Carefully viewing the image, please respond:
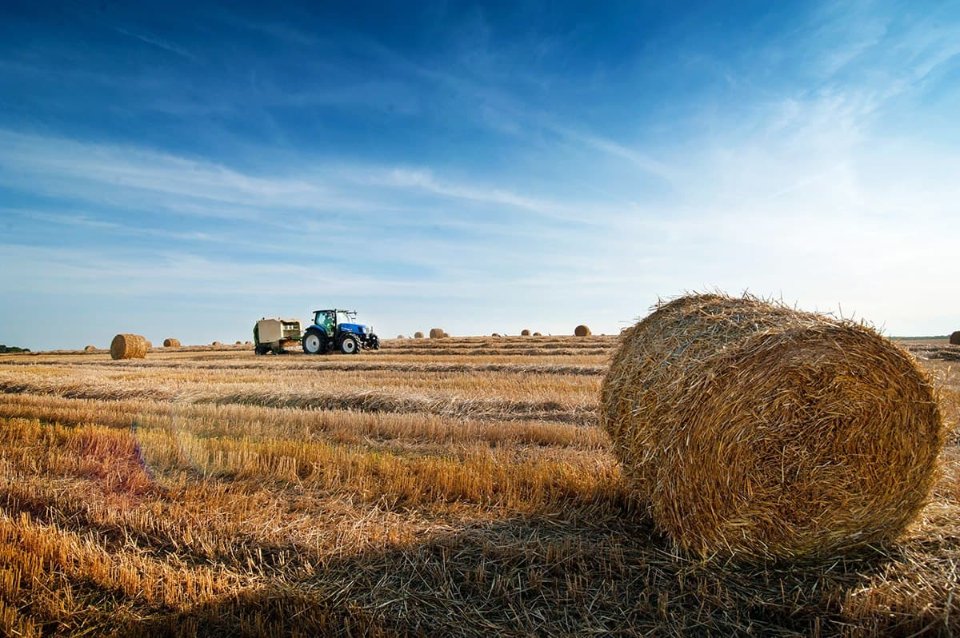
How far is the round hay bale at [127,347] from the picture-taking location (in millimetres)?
28047

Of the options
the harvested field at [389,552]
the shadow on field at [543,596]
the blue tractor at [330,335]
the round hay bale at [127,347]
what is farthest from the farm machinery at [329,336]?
the shadow on field at [543,596]

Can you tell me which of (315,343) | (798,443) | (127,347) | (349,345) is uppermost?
(127,347)

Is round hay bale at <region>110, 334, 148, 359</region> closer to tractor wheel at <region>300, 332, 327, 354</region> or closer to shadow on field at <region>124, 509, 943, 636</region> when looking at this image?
tractor wheel at <region>300, 332, 327, 354</region>

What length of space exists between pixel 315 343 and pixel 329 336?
0.71m

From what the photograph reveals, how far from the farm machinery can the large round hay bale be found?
22.4 meters

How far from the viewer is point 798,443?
4055 mm

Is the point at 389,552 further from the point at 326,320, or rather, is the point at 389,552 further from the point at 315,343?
the point at 326,320

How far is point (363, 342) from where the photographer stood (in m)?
27.2

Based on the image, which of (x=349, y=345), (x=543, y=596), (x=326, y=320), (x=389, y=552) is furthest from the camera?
(x=326, y=320)

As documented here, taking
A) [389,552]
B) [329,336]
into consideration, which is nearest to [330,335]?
[329,336]

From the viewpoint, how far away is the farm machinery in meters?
25.5

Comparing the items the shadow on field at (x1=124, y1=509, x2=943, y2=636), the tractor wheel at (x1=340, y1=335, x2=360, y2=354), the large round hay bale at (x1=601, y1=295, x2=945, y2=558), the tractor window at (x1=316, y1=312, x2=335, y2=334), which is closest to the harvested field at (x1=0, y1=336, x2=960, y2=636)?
the shadow on field at (x1=124, y1=509, x2=943, y2=636)

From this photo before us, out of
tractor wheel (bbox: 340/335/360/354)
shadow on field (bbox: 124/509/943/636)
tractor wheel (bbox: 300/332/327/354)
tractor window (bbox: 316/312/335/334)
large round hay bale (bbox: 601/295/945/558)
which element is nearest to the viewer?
shadow on field (bbox: 124/509/943/636)

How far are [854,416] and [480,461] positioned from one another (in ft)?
11.3
